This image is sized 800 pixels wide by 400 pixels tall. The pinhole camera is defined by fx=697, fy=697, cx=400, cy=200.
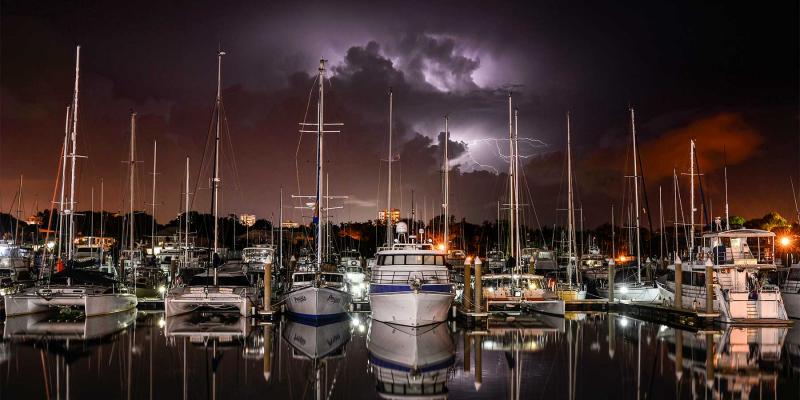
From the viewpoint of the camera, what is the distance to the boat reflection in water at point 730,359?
18.1 m

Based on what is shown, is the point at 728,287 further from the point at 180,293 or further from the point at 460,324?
the point at 180,293

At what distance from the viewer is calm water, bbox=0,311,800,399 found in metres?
17.7

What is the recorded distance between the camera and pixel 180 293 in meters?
33.0

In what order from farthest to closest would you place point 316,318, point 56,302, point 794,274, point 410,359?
point 794,274, point 56,302, point 316,318, point 410,359

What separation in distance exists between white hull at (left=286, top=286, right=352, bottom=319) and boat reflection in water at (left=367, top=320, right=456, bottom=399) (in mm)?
2417

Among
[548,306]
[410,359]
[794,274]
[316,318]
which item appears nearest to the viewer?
[410,359]

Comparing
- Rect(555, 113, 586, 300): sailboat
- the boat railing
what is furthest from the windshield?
Rect(555, 113, 586, 300): sailboat

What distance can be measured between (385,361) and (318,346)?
4.40 metres

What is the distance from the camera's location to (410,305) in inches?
1145

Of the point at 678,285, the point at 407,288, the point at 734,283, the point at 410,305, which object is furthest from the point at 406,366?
the point at 734,283

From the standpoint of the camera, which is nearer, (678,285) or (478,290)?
(478,290)

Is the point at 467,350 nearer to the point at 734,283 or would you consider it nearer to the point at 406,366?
the point at 406,366

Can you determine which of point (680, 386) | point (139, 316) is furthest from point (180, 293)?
point (680, 386)

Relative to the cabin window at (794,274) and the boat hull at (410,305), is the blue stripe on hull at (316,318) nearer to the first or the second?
the boat hull at (410,305)
